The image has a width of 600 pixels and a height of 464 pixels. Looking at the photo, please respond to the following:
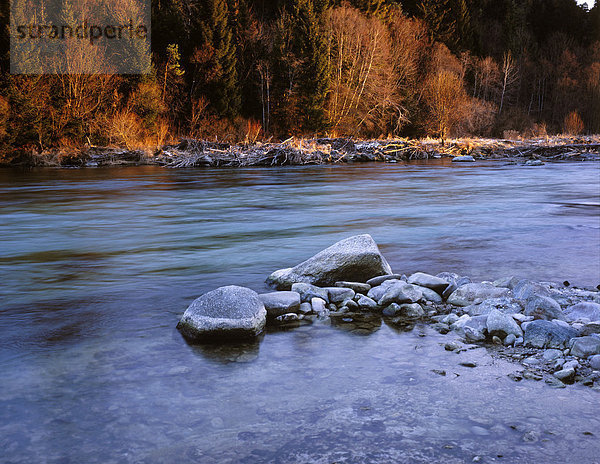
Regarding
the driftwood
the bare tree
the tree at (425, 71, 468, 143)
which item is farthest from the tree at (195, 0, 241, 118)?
the bare tree

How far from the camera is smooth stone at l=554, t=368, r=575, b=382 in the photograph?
3266 millimetres

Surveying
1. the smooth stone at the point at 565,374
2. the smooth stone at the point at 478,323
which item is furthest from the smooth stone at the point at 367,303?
the smooth stone at the point at 565,374

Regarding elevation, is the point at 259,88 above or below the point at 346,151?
above

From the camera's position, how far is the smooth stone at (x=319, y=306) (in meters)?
4.60

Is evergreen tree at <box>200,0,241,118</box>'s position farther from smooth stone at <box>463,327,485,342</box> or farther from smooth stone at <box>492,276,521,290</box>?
smooth stone at <box>463,327,485,342</box>

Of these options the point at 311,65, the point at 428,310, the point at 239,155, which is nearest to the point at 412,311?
the point at 428,310

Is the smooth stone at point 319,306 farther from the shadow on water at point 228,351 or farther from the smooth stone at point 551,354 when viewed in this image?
the smooth stone at point 551,354

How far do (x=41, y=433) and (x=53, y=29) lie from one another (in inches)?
1165

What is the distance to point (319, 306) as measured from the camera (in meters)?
4.63

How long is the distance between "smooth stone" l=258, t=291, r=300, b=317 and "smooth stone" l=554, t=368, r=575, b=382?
6.47ft

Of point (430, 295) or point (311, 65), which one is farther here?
point (311, 65)

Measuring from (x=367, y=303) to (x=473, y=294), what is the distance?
870 mm

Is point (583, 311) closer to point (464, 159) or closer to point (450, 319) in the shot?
point (450, 319)

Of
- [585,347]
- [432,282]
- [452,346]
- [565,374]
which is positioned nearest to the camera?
[565,374]
